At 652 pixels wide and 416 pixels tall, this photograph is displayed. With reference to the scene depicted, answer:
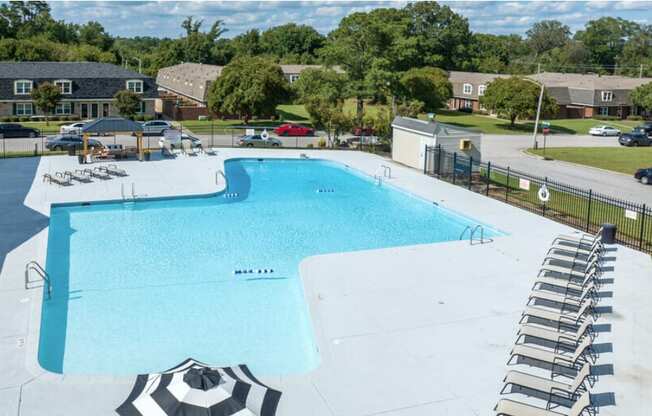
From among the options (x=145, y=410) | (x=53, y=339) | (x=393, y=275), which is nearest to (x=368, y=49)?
(x=393, y=275)

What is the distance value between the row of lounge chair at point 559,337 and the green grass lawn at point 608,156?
21.5 meters

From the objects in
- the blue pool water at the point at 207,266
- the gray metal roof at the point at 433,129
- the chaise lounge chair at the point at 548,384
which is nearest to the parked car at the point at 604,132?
the gray metal roof at the point at 433,129

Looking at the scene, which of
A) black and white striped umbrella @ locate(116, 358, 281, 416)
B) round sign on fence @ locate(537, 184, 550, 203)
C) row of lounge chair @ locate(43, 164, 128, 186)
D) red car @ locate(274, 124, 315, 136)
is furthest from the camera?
red car @ locate(274, 124, 315, 136)

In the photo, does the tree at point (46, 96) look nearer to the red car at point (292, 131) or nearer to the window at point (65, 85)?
the window at point (65, 85)

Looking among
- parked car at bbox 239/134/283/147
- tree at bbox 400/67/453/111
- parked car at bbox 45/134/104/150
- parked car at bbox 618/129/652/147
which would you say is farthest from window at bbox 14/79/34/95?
parked car at bbox 618/129/652/147

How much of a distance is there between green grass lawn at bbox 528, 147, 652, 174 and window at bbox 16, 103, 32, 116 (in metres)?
41.0

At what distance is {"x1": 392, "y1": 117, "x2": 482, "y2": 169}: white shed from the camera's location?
33719mm

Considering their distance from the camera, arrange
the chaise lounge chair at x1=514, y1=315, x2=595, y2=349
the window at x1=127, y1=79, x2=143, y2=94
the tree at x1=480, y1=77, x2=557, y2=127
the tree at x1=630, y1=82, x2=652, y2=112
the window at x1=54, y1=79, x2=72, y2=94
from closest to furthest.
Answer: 1. the chaise lounge chair at x1=514, y1=315, x2=595, y2=349
2. the window at x1=54, y1=79, x2=72, y2=94
3. the tree at x1=480, y1=77, x2=557, y2=127
4. the window at x1=127, y1=79, x2=143, y2=94
5. the tree at x1=630, y1=82, x2=652, y2=112

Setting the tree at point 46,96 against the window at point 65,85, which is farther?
the window at point 65,85

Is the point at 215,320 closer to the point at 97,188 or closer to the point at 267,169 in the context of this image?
the point at 97,188

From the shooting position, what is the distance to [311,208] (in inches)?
1161

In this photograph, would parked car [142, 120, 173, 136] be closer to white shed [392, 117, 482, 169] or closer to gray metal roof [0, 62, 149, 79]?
gray metal roof [0, 62, 149, 79]

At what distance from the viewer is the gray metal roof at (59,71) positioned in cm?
5850

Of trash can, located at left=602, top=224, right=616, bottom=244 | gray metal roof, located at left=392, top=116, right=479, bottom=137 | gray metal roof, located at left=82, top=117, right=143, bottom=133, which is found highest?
gray metal roof, located at left=392, top=116, right=479, bottom=137
